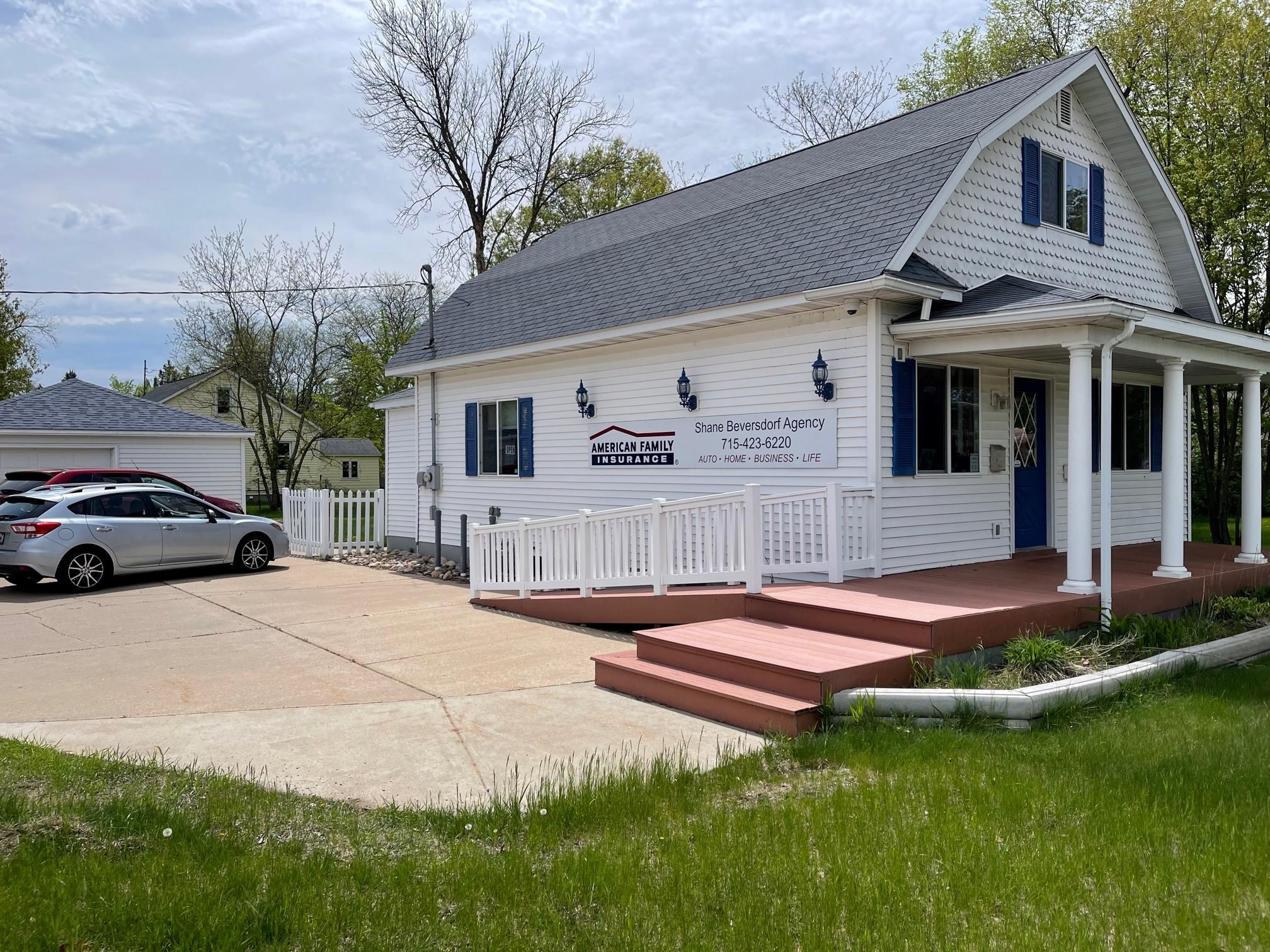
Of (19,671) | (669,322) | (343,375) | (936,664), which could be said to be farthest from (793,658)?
(343,375)

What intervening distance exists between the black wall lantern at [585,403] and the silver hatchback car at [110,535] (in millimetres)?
6522

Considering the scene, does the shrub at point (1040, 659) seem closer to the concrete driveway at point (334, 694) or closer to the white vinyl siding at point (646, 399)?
the concrete driveway at point (334, 694)

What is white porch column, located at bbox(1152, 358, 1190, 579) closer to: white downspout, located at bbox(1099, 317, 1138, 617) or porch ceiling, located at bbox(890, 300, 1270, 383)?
porch ceiling, located at bbox(890, 300, 1270, 383)

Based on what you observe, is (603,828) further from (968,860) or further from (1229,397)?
(1229,397)

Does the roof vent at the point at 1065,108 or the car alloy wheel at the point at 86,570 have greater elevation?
the roof vent at the point at 1065,108

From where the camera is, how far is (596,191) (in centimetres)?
3459

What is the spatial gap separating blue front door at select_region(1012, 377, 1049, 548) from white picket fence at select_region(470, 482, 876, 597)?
3.03 m

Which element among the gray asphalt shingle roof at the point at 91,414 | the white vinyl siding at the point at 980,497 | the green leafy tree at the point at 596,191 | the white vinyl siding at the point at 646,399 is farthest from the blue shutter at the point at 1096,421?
the green leafy tree at the point at 596,191

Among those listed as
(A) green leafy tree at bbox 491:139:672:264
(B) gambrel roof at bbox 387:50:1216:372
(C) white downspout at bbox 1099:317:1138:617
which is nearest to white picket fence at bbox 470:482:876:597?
(C) white downspout at bbox 1099:317:1138:617

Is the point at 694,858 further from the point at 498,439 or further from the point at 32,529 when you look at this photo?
the point at 32,529

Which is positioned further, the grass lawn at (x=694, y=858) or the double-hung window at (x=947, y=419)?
the double-hung window at (x=947, y=419)

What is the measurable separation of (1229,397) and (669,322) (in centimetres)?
1803

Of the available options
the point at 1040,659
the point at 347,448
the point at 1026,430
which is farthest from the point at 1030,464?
the point at 347,448

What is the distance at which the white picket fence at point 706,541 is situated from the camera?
8539 mm
